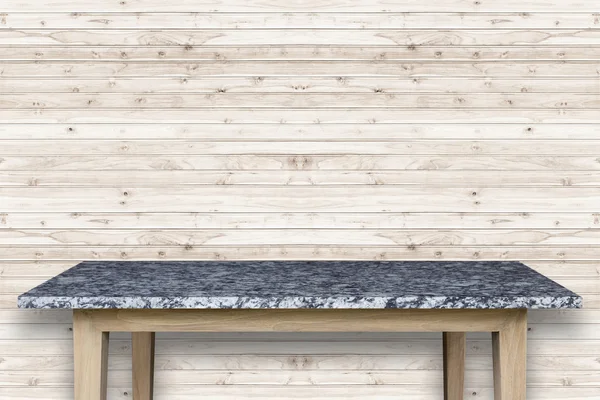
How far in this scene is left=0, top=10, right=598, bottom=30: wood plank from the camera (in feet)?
10.5

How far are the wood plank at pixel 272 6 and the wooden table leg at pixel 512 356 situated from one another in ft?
4.91

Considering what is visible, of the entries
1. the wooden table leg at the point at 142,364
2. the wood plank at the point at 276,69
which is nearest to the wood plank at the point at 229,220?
the wooden table leg at the point at 142,364

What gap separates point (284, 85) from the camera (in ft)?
10.5

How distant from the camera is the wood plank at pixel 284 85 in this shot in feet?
10.5

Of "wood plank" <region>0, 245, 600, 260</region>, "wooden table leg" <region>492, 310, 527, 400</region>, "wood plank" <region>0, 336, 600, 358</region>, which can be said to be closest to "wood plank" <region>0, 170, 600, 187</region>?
"wood plank" <region>0, 245, 600, 260</region>

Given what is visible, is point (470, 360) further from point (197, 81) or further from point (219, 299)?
point (197, 81)

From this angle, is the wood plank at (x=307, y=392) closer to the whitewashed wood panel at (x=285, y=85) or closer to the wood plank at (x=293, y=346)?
the wood plank at (x=293, y=346)

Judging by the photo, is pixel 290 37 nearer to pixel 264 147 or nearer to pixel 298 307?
pixel 264 147

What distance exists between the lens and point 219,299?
2227 millimetres

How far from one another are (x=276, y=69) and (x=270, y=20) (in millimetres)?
211

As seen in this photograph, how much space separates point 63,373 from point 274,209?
118 cm

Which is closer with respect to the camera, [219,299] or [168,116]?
[219,299]

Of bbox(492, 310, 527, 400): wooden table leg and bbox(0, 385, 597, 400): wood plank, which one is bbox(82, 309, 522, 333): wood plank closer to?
bbox(492, 310, 527, 400): wooden table leg

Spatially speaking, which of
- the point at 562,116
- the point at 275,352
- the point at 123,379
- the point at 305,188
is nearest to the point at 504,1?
the point at 562,116
